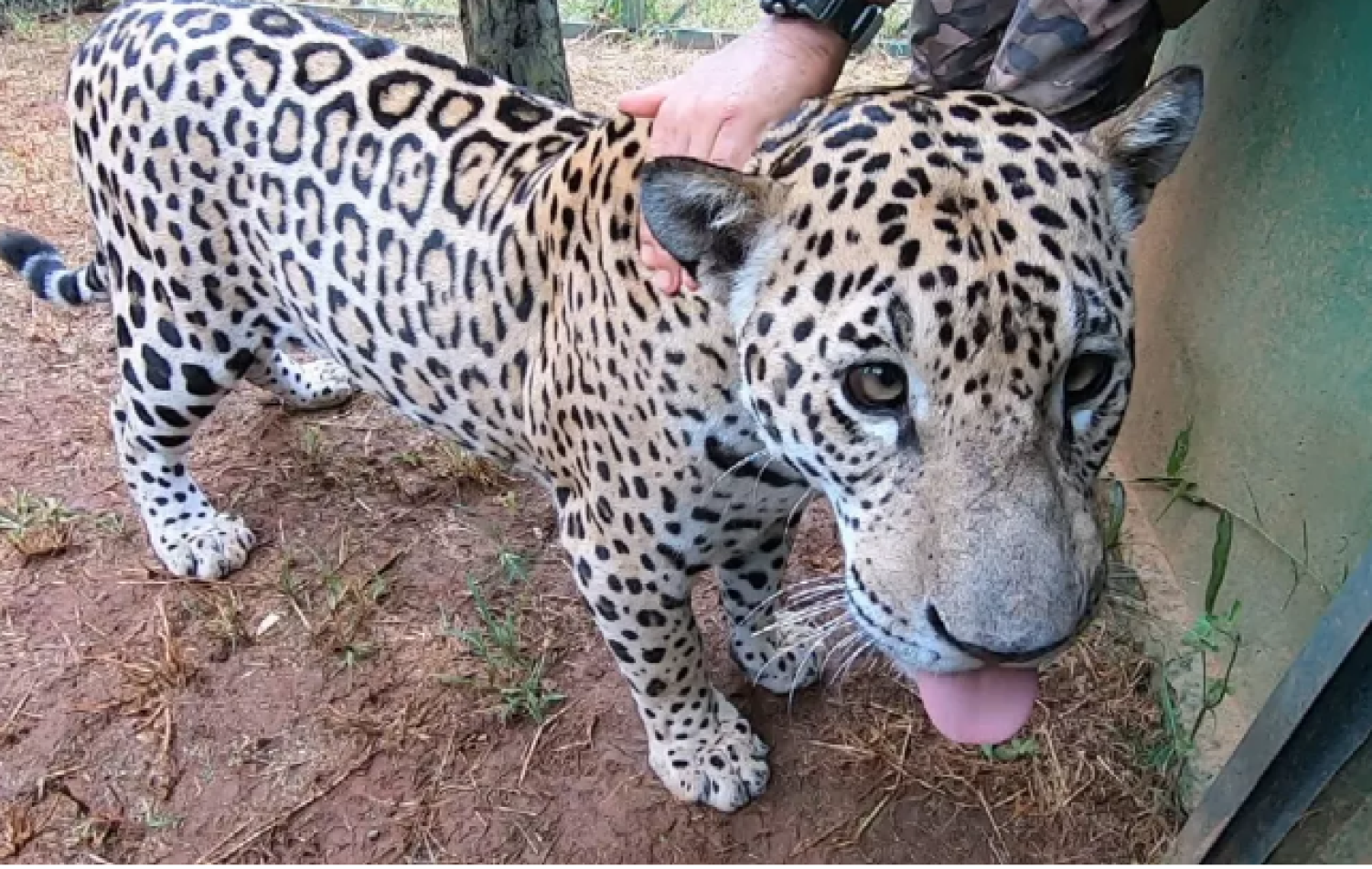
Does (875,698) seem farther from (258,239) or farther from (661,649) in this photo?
(258,239)

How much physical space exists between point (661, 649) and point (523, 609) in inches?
36.6

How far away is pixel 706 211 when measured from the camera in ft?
6.59

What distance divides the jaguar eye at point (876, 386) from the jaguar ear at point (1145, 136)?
17.5 inches

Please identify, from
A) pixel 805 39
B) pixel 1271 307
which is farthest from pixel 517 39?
pixel 1271 307

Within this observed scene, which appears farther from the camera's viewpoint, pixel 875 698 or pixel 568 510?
pixel 875 698

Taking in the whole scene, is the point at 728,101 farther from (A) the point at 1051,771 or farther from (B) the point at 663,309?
(A) the point at 1051,771

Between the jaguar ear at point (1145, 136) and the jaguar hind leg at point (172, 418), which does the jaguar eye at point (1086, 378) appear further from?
the jaguar hind leg at point (172, 418)

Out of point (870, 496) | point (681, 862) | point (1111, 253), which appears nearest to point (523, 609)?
point (681, 862)

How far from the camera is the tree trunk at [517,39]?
14.0 ft

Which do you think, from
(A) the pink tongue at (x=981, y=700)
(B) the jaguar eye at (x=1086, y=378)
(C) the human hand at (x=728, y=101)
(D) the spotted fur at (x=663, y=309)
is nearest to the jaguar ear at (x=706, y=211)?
(D) the spotted fur at (x=663, y=309)

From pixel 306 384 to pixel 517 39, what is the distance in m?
1.29

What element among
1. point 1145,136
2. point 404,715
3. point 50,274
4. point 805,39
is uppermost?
point 1145,136

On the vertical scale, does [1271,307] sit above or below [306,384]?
above

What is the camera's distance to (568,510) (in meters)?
2.89
